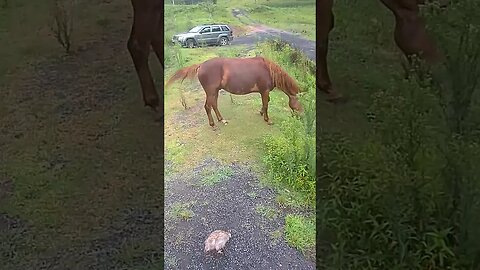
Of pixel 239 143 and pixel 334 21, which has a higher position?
pixel 334 21

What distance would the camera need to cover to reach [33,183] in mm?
2373

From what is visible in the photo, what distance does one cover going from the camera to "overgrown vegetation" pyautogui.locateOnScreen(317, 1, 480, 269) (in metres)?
2.33

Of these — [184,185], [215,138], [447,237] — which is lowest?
[447,237]

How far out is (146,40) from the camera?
7.94 feet

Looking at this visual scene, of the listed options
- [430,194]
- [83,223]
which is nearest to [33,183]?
[83,223]

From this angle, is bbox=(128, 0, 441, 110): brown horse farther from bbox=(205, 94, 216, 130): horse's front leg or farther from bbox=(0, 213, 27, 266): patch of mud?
bbox=(0, 213, 27, 266): patch of mud

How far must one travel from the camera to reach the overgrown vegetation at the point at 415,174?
2.33m

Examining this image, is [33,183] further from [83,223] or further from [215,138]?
[215,138]

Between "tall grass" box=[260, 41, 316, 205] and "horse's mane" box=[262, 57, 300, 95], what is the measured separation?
0.03m

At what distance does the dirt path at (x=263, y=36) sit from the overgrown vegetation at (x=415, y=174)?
12.7 inches

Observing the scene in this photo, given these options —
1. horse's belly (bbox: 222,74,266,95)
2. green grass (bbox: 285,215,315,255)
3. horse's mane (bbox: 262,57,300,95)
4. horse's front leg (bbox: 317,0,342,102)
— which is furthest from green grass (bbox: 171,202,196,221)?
horse's front leg (bbox: 317,0,342,102)

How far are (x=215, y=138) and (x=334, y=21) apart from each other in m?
0.65

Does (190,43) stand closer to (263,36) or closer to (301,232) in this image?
(263,36)

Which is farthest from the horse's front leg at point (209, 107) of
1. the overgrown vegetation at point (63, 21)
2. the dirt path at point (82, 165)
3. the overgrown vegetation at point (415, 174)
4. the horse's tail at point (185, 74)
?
the overgrown vegetation at point (63, 21)
